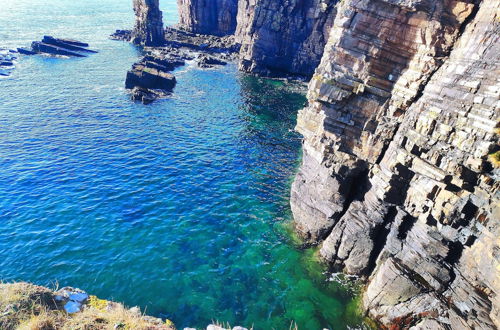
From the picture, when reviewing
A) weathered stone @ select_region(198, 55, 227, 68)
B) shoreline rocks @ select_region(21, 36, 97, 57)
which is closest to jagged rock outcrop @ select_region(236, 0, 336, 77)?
weathered stone @ select_region(198, 55, 227, 68)

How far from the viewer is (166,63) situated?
273 feet

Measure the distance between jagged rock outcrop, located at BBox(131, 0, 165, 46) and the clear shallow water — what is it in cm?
4666

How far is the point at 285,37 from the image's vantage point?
81.6 m

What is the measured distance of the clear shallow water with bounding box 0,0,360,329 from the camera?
22375mm

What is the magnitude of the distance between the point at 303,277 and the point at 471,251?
1170cm

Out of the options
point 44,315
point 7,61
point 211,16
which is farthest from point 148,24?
point 44,315

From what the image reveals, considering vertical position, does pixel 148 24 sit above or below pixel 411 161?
below

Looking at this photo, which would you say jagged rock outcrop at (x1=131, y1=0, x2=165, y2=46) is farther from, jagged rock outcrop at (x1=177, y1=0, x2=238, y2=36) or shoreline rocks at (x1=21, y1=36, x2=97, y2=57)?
shoreline rocks at (x1=21, y1=36, x2=97, y2=57)

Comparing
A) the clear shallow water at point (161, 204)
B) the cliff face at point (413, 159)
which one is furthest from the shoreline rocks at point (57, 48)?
the cliff face at point (413, 159)

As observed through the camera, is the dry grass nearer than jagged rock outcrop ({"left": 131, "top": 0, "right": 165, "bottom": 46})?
Yes

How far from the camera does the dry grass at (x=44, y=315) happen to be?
12052 mm

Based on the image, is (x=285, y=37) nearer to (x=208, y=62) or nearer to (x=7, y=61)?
(x=208, y=62)

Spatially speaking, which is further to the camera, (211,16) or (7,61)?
(211,16)

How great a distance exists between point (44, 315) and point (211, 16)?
124m
